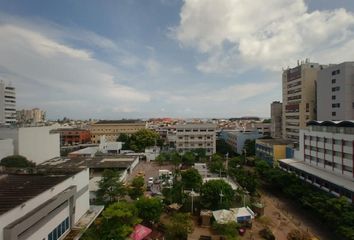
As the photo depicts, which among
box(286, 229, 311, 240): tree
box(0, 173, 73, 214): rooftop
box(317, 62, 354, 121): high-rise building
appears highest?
box(317, 62, 354, 121): high-rise building

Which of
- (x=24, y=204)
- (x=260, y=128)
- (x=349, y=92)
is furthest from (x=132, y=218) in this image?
(x=260, y=128)

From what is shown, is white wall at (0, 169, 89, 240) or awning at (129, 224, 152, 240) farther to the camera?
awning at (129, 224, 152, 240)

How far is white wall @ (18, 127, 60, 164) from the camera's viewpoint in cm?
4653

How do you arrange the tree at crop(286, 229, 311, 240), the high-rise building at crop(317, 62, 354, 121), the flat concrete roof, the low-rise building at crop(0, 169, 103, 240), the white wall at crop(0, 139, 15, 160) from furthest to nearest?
the high-rise building at crop(317, 62, 354, 121), the white wall at crop(0, 139, 15, 160), the flat concrete roof, the tree at crop(286, 229, 311, 240), the low-rise building at crop(0, 169, 103, 240)

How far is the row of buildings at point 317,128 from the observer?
3064 centimetres

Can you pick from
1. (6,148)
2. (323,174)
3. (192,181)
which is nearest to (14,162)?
(6,148)

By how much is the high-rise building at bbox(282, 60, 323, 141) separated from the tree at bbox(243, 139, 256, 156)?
9.18m

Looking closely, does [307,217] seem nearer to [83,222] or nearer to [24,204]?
[83,222]

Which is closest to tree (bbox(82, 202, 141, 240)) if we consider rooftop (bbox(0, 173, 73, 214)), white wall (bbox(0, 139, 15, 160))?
rooftop (bbox(0, 173, 73, 214))

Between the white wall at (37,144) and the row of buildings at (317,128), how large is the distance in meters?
44.2

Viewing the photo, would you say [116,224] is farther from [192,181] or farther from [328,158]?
[328,158]

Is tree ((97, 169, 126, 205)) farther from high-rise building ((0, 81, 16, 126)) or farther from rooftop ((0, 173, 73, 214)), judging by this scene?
high-rise building ((0, 81, 16, 126))

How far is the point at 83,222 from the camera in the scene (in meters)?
23.8

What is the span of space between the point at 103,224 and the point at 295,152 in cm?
3469
